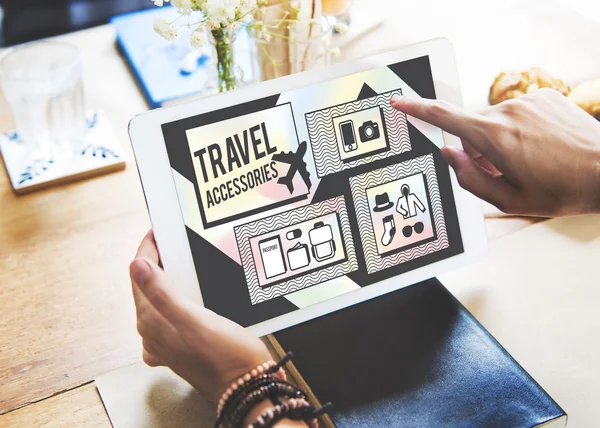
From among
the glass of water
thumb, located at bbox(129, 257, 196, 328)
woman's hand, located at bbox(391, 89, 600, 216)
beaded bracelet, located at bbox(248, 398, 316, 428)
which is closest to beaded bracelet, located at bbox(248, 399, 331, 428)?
beaded bracelet, located at bbox(248, 398, 316, 428)

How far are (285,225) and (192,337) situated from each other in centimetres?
18

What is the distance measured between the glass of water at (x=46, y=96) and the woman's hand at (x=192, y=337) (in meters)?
0.46

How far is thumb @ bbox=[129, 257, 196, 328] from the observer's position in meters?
0.72

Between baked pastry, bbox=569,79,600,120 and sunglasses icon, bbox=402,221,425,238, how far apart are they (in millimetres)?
438

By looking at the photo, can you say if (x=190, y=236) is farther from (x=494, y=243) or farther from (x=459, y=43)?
(x=459, y=43)

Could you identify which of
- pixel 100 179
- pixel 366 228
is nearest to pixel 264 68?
pixel 100 179

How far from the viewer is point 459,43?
55.7 inches

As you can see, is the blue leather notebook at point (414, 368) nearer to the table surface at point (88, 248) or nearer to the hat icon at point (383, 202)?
the hat icon at point (383, 202)

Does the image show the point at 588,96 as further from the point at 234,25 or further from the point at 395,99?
the point at 234,25

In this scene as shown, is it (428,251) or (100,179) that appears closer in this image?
(428,251)

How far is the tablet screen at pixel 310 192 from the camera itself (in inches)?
30.9

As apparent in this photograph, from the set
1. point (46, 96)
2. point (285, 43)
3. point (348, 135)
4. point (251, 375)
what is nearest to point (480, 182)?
point (348, 135)

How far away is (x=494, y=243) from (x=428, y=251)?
0.50ft

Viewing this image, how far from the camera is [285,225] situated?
31.9 inches
